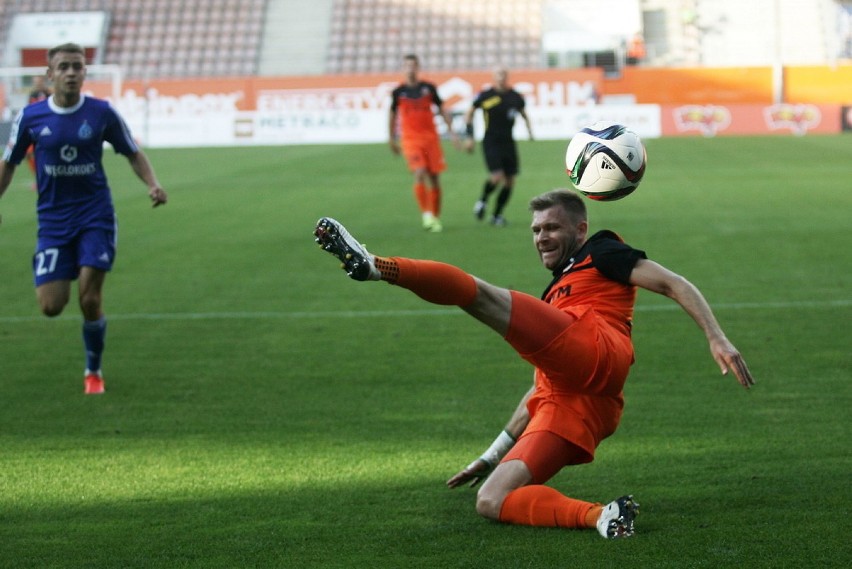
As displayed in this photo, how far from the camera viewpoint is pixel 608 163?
5.44 metres

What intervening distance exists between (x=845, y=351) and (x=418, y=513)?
4.42m

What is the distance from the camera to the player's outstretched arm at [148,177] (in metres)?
7.61

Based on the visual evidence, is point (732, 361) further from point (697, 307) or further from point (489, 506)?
point (489, 506)

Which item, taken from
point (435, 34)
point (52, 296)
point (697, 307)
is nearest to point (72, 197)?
point (52, 296)

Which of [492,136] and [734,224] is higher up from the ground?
[492,136]

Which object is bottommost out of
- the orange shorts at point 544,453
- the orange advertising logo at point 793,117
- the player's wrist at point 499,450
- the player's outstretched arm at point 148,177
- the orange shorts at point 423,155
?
the orange advertising logo at point 793,117

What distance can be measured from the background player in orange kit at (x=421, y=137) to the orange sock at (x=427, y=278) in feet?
37.6

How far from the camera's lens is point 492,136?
1692cm

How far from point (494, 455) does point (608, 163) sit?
1421mm

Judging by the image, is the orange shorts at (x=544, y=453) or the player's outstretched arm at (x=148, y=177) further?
the player's outstretched arm at (x=148, y=177)

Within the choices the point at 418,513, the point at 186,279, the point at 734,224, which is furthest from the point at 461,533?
the point at 734,224

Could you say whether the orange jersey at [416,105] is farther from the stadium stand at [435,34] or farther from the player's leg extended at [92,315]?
the stadium stand at [435,34]

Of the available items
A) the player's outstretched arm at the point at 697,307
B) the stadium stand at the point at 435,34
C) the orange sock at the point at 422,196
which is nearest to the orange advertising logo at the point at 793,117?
the stadium stand at the point at 435,34

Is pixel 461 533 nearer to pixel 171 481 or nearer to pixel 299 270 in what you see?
pixel 171 481
